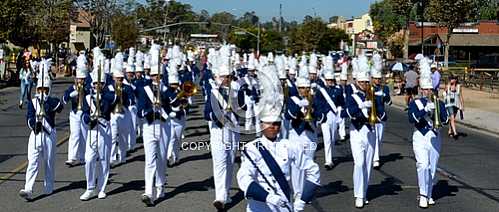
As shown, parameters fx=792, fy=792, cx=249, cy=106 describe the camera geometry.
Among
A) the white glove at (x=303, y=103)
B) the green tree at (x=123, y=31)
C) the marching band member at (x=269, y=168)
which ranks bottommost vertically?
the marching band member at (x=269, y=168)

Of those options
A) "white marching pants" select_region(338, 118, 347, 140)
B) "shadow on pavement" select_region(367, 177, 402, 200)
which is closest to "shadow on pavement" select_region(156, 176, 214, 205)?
"shadow on pavement" select_region(367, 177, 402, 200)

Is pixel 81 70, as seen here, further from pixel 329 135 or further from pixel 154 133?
pixel 329 135

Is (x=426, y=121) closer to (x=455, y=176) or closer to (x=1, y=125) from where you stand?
(x=455, y=176)

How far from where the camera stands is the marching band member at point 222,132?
10781 mm

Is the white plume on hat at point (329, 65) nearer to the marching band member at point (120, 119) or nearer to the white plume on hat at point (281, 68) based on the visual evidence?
the white plume on hat at point (281, 68)

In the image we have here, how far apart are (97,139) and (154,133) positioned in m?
0.86

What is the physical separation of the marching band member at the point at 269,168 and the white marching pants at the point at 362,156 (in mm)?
4333

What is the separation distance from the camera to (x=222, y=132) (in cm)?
1098

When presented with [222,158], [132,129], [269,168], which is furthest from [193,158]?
[269,168]

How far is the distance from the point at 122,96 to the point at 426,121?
4.97 m

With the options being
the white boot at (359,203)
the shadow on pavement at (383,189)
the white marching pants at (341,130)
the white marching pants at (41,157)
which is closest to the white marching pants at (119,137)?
the white marching pants at (41,157)

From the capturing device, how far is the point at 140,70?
639 inches

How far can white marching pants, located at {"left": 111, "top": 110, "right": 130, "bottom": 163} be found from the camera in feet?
48.0

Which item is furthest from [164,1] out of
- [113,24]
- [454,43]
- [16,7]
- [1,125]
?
[1,125]
